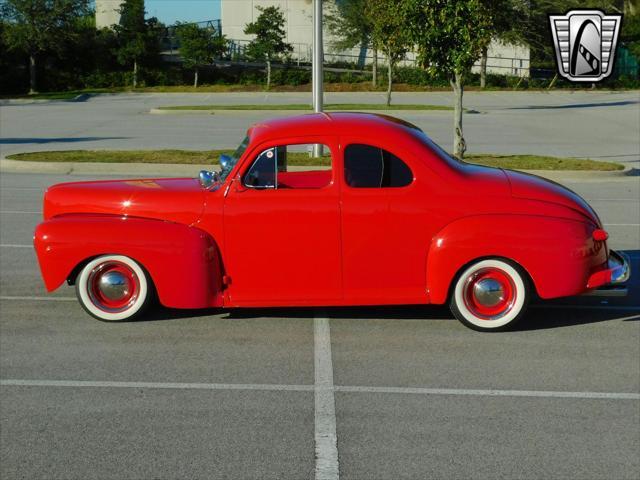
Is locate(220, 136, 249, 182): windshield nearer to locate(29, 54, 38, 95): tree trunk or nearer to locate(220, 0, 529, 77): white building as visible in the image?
locate(29, 54, 38, 95): tree trunk

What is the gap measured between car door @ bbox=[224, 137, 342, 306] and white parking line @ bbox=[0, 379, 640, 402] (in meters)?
1.38

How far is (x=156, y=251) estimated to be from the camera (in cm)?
798

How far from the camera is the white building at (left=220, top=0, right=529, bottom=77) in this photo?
56656 mm

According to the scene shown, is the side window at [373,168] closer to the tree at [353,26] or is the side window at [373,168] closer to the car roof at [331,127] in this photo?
the car roof at [331,127]

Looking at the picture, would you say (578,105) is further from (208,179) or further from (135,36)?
(208,179)

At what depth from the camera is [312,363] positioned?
7.26 meters

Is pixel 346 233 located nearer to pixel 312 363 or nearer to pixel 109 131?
pixel 312 363

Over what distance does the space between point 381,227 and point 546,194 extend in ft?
4.64

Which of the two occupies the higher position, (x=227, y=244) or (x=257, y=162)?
(x=257, y=162)

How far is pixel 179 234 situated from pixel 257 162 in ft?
2.86

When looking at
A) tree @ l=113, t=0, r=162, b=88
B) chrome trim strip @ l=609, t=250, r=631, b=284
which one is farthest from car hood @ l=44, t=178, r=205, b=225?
tree @ l=113, t=0, r=162, b=88

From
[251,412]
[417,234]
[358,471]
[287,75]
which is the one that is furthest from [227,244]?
[287,75]

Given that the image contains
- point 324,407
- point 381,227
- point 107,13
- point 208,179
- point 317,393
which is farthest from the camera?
point 107,13

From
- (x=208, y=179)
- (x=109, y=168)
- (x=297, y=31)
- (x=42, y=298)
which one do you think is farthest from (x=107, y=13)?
(x=208, y=179)
